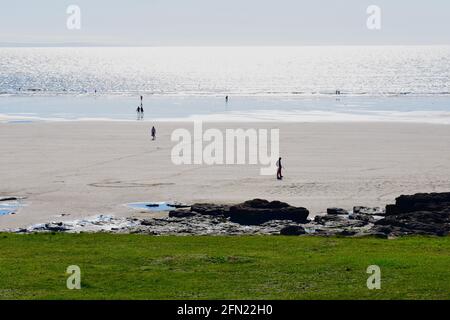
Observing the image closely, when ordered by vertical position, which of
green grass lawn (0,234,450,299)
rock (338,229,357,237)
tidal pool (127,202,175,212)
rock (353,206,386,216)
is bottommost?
tidal pool (127,202,175,212)

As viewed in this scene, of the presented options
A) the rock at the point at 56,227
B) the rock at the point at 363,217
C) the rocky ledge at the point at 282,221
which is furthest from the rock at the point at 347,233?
the rock at the point at 56,227

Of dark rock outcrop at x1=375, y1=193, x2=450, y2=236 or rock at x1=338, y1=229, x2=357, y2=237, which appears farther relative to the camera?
dark rock outcrop at x1=375, y1=193, x2=450, y2=236

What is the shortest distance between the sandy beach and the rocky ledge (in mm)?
2158

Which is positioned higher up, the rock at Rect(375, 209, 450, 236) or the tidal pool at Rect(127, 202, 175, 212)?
the rock at Rect(375, 209, 450, 236)

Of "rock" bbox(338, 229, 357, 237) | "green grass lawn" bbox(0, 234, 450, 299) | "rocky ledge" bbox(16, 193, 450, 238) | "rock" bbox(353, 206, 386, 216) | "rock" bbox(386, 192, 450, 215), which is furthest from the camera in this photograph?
"rock" bbox(353, 206, 386, 216)

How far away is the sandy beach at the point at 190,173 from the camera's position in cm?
4138

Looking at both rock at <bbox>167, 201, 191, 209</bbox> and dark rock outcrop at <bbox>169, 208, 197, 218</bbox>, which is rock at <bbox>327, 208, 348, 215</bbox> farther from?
rock at <bbox>167, 201, 191, 209</bbox>

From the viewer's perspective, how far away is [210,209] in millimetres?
37562

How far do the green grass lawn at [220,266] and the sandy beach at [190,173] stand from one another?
9.94m

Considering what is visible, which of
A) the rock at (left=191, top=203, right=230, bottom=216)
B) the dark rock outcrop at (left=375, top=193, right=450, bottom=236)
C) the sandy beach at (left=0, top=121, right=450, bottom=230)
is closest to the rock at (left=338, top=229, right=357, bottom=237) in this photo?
the dark rock outcrop at (left=375, top=193, right=450, bottom=236)

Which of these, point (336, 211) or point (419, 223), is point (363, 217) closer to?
point (336, 211)

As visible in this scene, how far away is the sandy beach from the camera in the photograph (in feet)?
136

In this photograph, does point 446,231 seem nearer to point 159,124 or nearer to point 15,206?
point 15,206

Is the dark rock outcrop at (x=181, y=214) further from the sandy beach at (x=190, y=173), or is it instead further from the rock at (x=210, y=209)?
the sandy beach at (x=190, y=173)
